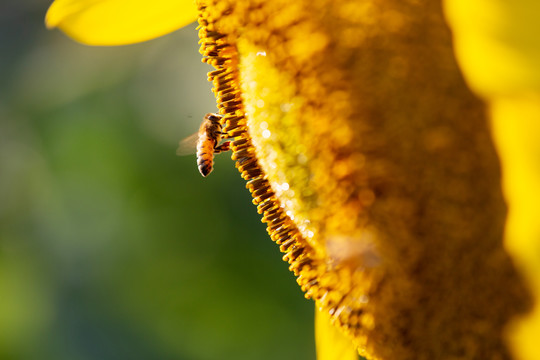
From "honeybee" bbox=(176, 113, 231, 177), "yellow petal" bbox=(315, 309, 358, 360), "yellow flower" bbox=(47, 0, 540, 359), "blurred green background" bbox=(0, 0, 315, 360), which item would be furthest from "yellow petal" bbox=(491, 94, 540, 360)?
"blurred green background" bbox=(0, 0, 315, 360)

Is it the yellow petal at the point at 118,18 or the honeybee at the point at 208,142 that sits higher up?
the yellow petal at the point at 118,18

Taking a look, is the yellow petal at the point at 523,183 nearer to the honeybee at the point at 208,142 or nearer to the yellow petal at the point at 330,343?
the yellow petal at the point at 330,343

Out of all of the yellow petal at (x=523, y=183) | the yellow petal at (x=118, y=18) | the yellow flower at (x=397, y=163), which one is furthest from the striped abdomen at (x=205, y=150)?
the yellow petal at (x=523, y=183)

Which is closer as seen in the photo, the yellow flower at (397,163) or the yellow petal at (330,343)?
the yellow flower at (397,163)

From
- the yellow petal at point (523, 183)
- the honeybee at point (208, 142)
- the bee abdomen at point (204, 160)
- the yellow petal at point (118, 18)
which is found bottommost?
the yellow petal at point (523, 183)

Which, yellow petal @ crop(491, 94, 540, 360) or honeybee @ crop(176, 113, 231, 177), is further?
honeybee @ crop(176, 113, 231, 177)

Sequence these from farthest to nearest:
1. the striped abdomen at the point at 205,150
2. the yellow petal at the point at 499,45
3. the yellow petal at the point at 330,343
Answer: the striped abdomen at the point at 205,150 → the yellow petal at the point at 330,343 → the yellow petal at the point at 499,45

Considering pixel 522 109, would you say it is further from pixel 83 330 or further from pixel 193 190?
pixel 83 330

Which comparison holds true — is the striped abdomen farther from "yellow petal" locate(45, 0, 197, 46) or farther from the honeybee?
"yellow petal" locate(45, 0, 197, 46)
